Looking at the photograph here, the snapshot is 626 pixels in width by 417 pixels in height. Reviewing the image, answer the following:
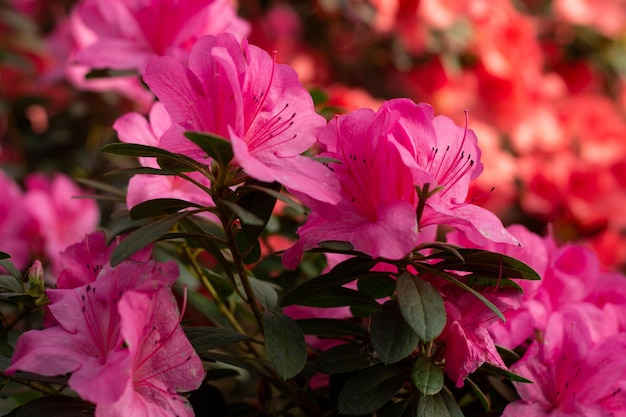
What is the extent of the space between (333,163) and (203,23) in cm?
39

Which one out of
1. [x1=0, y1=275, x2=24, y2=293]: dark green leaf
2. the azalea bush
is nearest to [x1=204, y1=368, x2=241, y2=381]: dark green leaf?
the azalea bush

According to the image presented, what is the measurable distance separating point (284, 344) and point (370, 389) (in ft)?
0.29

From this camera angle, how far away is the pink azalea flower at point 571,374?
0.77 metres

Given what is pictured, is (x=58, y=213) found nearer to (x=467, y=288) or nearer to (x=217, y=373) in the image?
(x=217, y=373)

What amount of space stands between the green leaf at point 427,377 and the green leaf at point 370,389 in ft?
0.11

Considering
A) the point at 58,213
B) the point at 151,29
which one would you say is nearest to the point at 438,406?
the point at 151,29

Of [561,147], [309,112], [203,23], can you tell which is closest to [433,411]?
[309,112]

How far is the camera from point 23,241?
138 centimetres

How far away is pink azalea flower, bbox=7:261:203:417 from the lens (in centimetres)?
61

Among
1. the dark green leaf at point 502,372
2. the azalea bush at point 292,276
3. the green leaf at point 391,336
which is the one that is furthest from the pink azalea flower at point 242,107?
the dark green leaf at point 502,372

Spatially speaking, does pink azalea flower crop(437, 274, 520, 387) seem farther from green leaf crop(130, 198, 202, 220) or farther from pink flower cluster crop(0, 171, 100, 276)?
pink flower cluster crop(0, 171, 100, 276)

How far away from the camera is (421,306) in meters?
0.65

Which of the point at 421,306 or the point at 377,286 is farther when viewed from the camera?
the point at 377,286

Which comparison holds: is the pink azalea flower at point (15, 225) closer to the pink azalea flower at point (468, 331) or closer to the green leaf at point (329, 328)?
the green leaf at point (329, 328)
